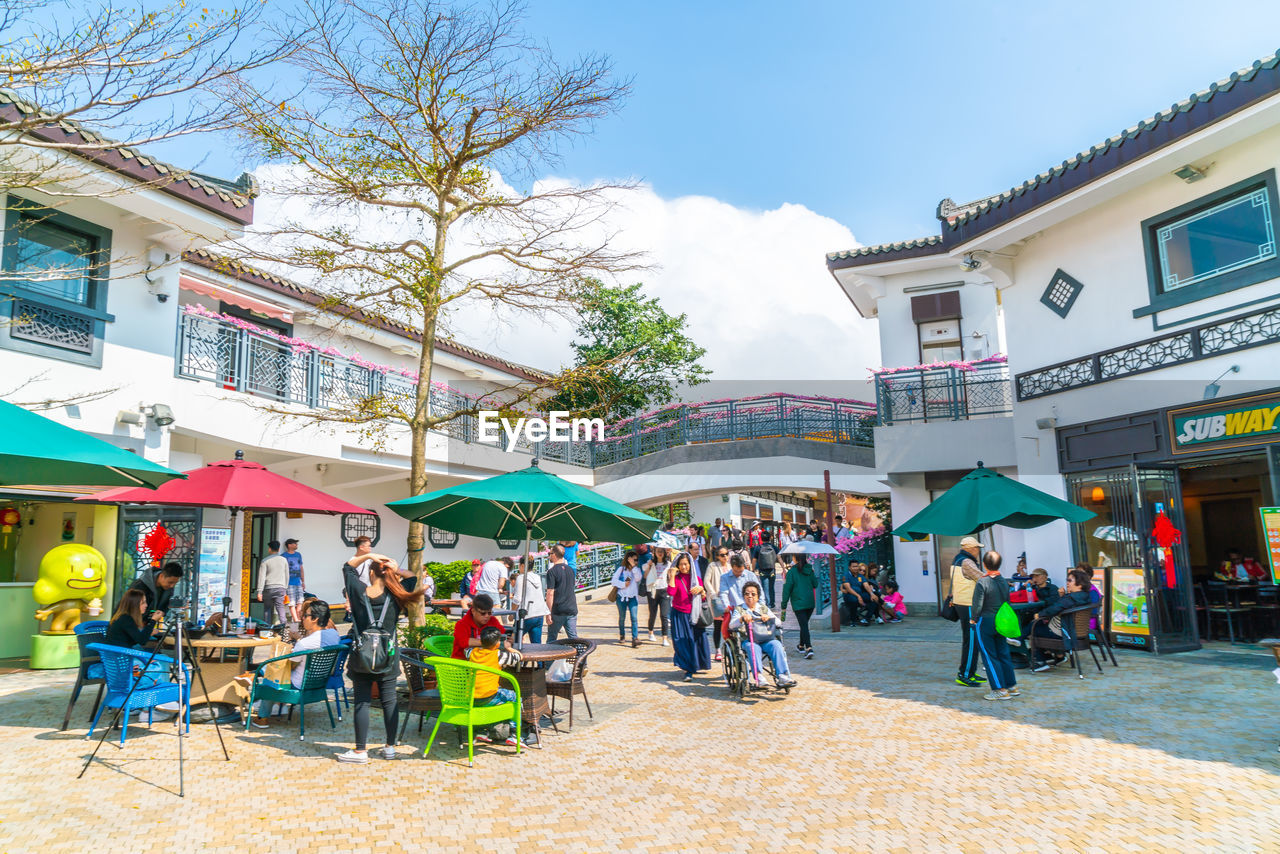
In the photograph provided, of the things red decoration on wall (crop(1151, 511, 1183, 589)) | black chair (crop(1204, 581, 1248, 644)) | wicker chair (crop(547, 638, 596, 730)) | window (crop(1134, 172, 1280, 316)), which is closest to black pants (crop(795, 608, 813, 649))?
wicker chair (crop(547, 638, 596, 730))

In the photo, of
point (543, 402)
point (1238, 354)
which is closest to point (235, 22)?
point (543, 402)

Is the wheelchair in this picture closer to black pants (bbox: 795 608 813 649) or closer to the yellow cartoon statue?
black pants (bbox: 795 608 813 649)

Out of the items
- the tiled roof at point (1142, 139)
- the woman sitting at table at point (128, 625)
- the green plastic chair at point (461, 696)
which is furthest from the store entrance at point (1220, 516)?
the woman sitting at table at point (128, 625)

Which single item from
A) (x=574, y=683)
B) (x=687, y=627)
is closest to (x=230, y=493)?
(x=574, y=683)

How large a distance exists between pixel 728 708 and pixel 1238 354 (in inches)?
312

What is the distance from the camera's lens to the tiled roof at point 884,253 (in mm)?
17656

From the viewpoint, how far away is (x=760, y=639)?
29.1 ft

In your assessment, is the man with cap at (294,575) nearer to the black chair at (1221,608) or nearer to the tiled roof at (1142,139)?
the tiled roof at (1142,139)

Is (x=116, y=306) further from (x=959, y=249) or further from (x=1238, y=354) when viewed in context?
(x=1238, y=354)

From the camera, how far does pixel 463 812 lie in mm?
5027

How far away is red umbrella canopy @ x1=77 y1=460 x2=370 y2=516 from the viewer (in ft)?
27.1

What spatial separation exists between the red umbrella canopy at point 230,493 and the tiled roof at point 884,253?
13.0 m

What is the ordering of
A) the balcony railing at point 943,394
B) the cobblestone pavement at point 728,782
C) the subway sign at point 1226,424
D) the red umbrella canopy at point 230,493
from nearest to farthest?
the cobblestone pavement at point 728,782 < the red umbrella canopy at point 230,493 < the subway sign at point 1226,424 < the balcony railing at point 943,394

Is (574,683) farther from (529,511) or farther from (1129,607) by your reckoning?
(1129,607)
